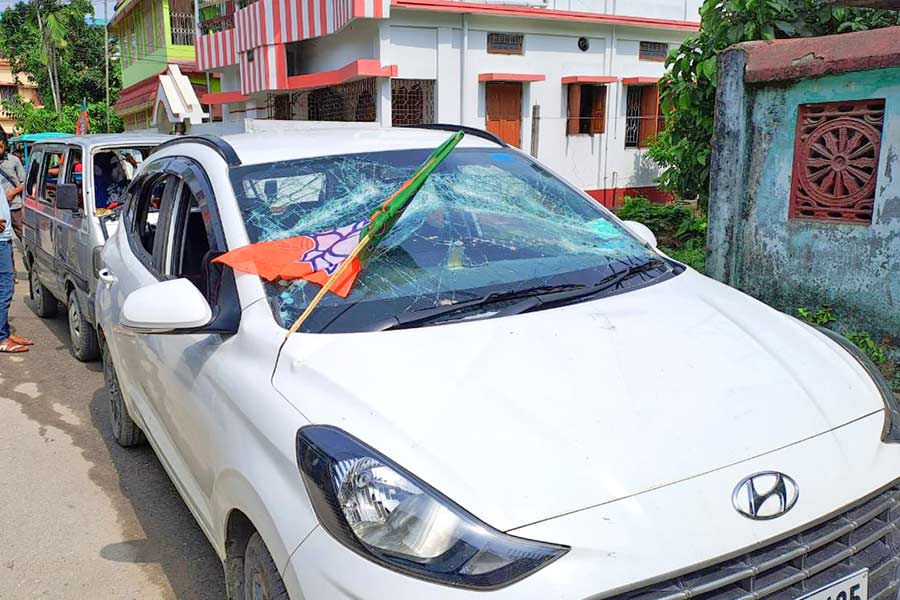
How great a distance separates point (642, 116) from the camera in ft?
51.8

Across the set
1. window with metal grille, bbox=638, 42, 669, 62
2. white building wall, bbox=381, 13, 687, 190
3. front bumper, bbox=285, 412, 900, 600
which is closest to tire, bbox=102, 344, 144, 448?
front bumper, bbox=285, 412, 900, 600

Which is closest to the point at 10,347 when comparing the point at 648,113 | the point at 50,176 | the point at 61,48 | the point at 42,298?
the point at 42,298

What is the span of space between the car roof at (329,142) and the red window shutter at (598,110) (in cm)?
1221

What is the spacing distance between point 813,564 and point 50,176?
7132 mm

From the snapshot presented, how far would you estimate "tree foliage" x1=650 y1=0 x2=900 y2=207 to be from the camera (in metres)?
5.86

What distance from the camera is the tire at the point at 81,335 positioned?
601 centimetres

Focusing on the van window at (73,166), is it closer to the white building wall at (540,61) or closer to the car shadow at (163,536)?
the car shadow at (163,536)

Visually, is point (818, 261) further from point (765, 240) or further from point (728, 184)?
point (728, 184)

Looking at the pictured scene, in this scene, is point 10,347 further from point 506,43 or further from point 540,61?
point 540,61

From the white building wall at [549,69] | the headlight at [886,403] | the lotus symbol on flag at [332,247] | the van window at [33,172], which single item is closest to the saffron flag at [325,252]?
the lotus symbol on flag at [332,247]

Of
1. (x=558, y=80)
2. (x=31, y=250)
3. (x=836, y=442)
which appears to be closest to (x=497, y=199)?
(x=836, y=442)

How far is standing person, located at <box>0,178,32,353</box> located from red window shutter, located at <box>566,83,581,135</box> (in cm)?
1064

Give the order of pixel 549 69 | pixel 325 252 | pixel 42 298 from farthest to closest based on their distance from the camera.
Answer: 1. pixel 549 69
2. pixel 42 298
3. pixel 325 252

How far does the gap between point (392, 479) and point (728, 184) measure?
4380 mm
